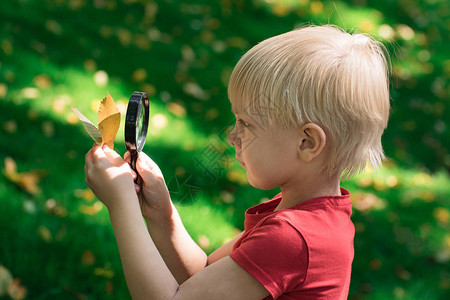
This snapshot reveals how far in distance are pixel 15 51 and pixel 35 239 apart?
187 centimetres

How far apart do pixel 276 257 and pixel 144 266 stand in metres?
0.34

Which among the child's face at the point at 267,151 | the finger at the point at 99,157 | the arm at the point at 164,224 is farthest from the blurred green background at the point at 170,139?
the finger at the point at 99,157

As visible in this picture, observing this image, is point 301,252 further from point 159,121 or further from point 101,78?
point 101,78

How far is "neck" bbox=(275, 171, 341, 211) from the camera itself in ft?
A: 4.98

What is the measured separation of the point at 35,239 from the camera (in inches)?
93.1

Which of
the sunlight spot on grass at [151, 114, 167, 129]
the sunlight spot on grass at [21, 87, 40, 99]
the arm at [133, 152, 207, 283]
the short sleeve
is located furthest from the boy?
the sunlight spot on grass at [21, 87, 40, 99]

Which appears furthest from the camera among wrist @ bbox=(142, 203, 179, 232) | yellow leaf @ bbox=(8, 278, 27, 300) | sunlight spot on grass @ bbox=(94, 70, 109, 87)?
sunlight spot on grass @ bbox=(94, 70, 109, 87)

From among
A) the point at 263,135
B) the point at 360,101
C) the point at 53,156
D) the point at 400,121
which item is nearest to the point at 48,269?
the point at 53,156

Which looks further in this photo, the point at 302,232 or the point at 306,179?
the point at 306,179

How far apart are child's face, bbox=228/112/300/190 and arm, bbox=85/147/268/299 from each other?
257 mm

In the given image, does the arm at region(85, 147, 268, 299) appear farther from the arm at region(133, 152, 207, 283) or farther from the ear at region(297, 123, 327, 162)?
the ear at region(297, 123, 327, 162)

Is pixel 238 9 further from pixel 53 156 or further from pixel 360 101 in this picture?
pixel 360 101

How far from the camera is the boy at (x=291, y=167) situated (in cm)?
136

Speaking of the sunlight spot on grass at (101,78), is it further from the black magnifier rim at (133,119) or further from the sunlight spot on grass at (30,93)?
the black magnifier rim at (133,119)
